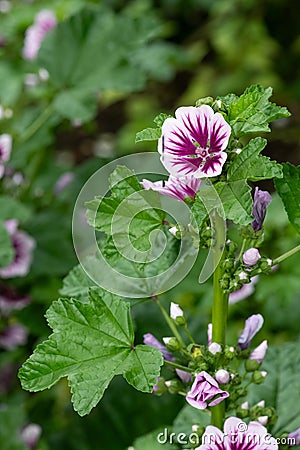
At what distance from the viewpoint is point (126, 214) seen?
2.68 ft

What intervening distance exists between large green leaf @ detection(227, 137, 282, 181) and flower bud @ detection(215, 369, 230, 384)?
0.65 feet

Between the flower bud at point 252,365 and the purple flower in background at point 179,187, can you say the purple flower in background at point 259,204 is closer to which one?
the purple flower in background at point 179,187

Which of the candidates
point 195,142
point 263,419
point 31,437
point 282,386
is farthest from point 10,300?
point 195,142

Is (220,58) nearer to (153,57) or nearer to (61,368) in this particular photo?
(153,57)

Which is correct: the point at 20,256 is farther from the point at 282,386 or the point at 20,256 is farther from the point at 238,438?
the point at 238,438

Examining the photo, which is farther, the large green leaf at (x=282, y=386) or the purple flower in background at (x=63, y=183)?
the purple flower in background at (x=63, y=183)

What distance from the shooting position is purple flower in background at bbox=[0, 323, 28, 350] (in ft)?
5.16

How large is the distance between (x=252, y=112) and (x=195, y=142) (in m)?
0.06

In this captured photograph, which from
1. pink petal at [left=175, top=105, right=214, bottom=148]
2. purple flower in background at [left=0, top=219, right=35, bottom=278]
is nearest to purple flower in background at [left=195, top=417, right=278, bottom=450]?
pink petal at [left=175, top=105, right=214, bottom=148]

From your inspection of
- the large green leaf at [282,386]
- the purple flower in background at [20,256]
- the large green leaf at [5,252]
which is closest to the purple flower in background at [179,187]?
the large green leaf at [282,386]

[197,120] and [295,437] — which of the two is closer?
[197,120]

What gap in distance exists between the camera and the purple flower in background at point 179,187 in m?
0.78

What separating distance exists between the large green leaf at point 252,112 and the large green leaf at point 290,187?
0.24 feet

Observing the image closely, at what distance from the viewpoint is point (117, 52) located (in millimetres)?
1602
